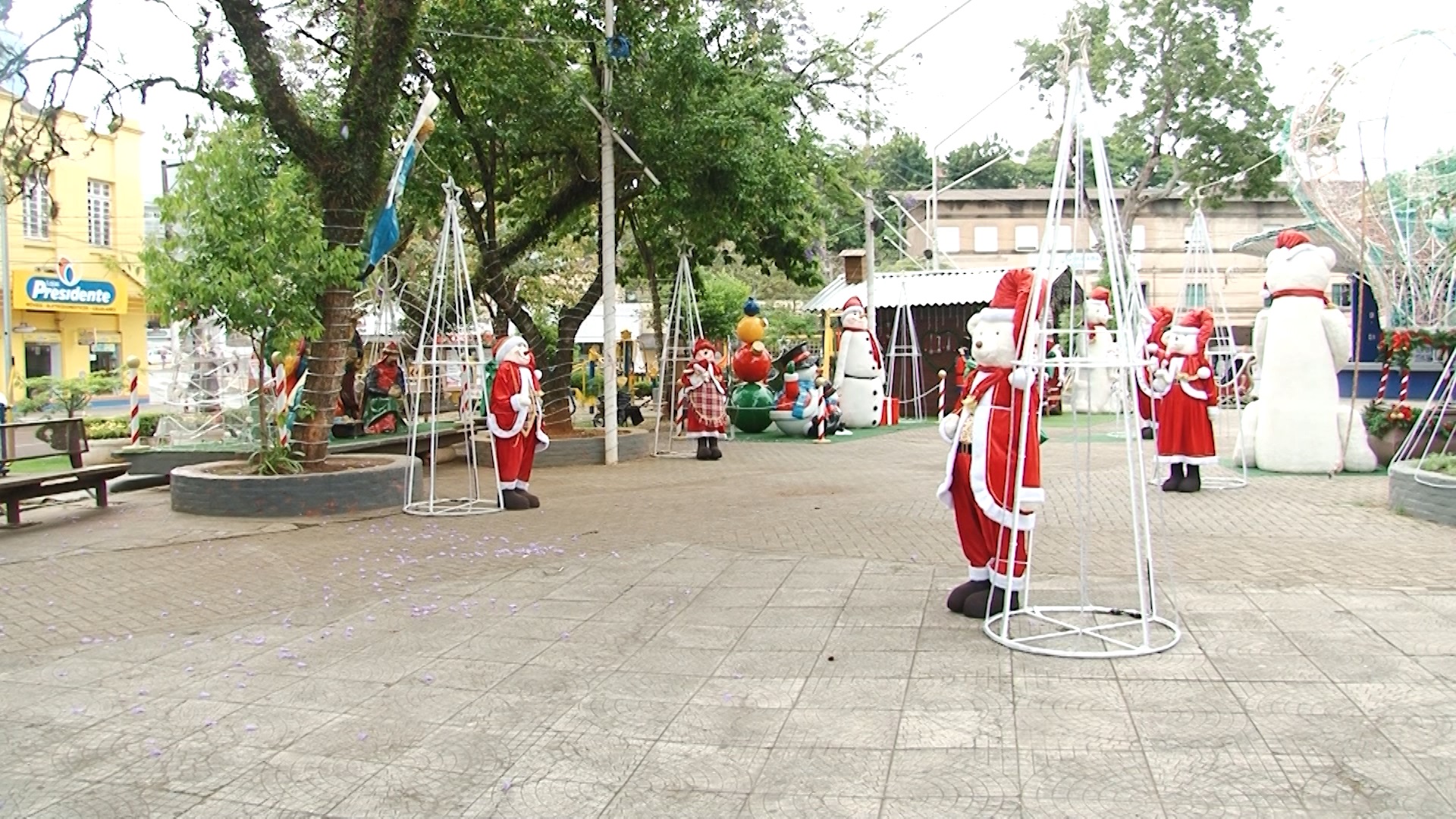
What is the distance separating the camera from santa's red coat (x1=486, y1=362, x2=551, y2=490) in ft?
33.4

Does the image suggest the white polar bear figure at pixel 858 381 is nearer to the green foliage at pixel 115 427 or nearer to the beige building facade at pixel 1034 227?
the green foliage at pixel 115 427

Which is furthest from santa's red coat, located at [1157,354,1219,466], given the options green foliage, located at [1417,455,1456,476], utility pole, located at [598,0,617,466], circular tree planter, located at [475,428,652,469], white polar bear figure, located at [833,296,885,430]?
white polar bear figure, located at [833,296,885,430]

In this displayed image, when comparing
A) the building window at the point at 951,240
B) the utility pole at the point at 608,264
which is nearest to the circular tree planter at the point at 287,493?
the utility pole at the point at 608,264

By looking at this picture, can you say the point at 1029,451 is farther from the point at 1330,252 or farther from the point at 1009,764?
the point at 1330,252

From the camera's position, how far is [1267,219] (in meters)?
46.6

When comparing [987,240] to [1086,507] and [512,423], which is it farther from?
[1086,507]

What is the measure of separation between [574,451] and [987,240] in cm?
3528

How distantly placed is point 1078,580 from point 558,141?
9668 millimetres

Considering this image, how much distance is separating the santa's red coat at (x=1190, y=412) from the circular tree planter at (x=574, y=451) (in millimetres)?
6896

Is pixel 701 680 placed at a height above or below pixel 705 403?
below

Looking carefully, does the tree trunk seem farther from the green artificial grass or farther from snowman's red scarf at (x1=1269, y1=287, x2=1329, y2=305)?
snowman's red scarf at (x1=1269, y1=287, x2=1329, y2=305)

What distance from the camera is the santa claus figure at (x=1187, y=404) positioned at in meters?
11.1

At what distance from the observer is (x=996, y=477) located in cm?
555

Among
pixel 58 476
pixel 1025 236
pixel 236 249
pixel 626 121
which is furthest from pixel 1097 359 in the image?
pixel 1025 236
